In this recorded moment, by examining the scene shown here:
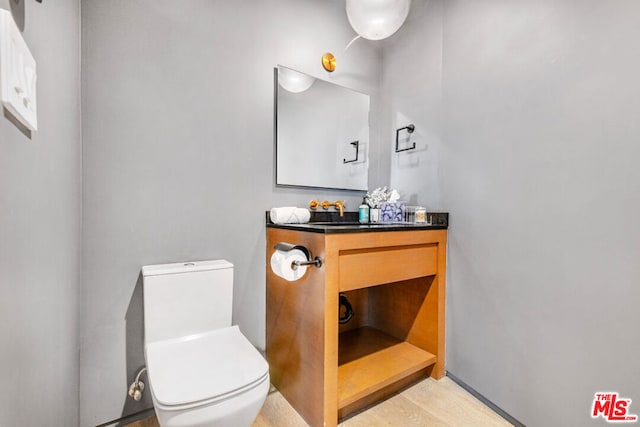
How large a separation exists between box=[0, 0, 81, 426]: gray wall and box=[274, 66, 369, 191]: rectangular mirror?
99 cm

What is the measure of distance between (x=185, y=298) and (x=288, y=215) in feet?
2.24

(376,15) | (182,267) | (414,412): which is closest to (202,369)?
(182,267)

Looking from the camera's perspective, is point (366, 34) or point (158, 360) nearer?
point (158, 360)

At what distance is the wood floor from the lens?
4.45 ft

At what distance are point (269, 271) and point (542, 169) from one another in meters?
1.48

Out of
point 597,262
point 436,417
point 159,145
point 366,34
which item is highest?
point 366,34

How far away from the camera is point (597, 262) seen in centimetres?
107

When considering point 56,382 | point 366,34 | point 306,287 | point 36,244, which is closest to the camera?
point 36,244

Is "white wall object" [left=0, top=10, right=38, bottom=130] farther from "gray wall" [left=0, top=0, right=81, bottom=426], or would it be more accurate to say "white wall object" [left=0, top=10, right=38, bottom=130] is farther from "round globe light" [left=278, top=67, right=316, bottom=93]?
"round globe light" [left=278, top=67, right=316, bottom=93]

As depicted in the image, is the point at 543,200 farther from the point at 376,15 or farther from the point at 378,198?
the point at 376,15

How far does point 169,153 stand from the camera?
143 centimetres

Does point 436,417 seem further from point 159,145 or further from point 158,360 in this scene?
point 159,145

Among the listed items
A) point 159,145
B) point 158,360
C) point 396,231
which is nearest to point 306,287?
point 396,231

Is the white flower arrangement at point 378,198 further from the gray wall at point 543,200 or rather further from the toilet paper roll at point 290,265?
the toilet paper roll at point 290,265
